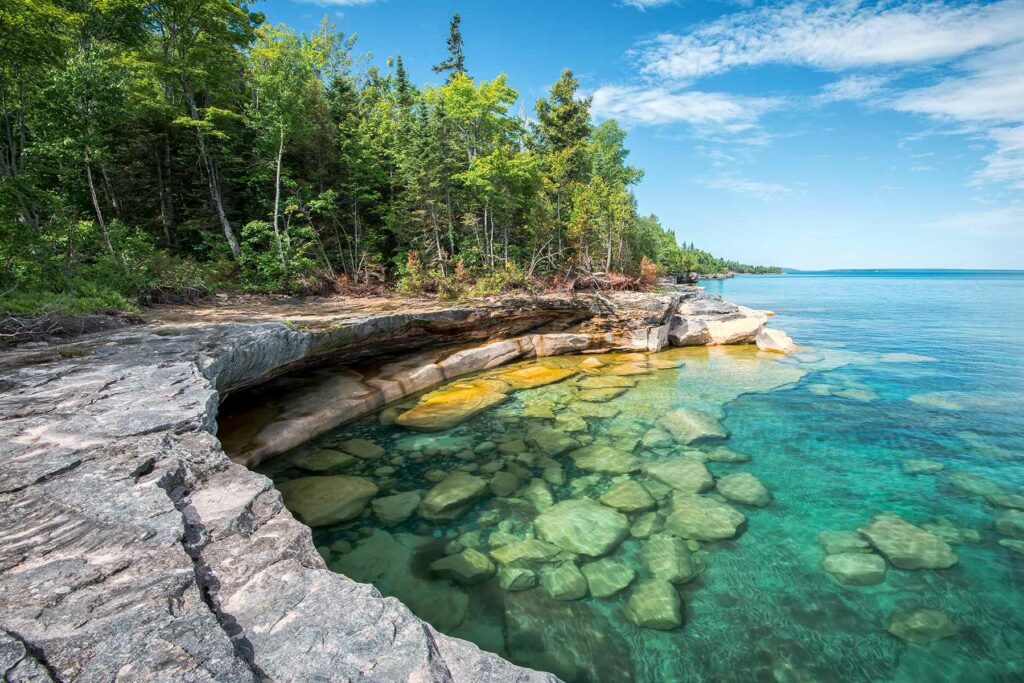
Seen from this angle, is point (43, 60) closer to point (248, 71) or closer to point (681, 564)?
point (248, 71)

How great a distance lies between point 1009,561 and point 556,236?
683 inches

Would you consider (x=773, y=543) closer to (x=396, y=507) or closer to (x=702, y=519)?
(x=702, y=519)

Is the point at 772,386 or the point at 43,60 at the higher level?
the point at 43,60

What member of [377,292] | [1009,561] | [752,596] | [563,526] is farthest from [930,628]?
[377,292]

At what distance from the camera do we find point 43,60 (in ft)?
28.2

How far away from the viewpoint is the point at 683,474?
6.52 m

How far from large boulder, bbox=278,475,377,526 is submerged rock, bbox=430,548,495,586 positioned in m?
1.65

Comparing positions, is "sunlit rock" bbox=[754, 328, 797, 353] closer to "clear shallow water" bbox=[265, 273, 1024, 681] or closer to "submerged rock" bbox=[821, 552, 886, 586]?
"clear shallow water" bbox=[265, 273, 1024, 681]

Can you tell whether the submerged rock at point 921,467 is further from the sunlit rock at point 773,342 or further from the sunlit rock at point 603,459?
the sunlit rock at point 773,342

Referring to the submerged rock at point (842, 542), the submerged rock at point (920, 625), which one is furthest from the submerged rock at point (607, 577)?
the submerged rock at point (842, 542)

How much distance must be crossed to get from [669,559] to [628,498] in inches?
47.1

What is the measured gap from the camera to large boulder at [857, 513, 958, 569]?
4633 millimetres

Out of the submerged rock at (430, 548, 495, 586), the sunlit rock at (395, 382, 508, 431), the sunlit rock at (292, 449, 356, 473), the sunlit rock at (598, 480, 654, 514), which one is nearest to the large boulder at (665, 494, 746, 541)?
the sunlit rock at (598, 480, 654, 514)

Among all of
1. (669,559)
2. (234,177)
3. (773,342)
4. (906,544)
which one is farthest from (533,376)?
(234,177)
